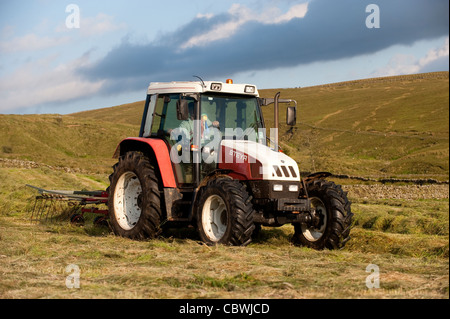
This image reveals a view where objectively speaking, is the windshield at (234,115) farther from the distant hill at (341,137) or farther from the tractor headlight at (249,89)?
the distant hill at (341,137)

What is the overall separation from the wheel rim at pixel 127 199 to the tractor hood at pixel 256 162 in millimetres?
2118

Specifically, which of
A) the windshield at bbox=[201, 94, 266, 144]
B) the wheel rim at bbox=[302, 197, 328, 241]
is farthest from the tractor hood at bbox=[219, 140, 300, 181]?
the wheel rim at bbox=[302, 197, 328, 241]

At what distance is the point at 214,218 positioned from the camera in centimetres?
933

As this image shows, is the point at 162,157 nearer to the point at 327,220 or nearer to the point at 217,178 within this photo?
the point at 217,178

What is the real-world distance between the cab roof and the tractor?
0.02 metres

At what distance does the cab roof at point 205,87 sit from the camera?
9945 mm

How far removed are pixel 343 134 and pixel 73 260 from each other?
180ft

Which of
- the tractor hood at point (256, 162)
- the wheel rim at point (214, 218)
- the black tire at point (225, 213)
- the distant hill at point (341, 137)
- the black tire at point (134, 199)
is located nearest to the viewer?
the black tire at point (225, 213)

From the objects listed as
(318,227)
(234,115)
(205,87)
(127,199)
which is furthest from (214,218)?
(127,199)

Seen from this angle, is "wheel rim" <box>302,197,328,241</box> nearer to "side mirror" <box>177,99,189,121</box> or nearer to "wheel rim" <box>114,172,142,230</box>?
"side mirror" <box>177,99,189,121</box>

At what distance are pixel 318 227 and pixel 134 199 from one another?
3529 millimetres

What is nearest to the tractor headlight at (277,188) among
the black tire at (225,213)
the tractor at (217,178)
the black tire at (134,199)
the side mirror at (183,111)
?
the tractor at (217,178)
